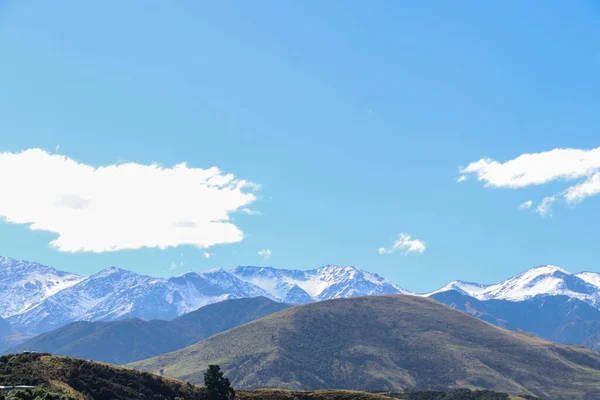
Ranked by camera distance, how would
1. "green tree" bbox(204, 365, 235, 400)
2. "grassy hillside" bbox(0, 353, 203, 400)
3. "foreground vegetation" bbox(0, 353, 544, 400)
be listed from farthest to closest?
1. "green tree" bbox(204, 365, 235, 400)
2. "foreground vegetation" bbox(0, 353, 544, 400)
3. "grassy hillside" bbox(0, 353, 203, 400)

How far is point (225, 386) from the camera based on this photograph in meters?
158

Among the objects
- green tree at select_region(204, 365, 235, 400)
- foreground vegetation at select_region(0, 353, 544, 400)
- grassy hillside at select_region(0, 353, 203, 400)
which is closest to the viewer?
grassy hillside at select_region(0, 353, 203, 400)

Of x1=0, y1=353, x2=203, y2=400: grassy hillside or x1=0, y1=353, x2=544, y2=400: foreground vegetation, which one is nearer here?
x1=0, y1=353, x2=203, y2=400: grassy hillside

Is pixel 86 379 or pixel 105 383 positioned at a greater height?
pixel 86 379

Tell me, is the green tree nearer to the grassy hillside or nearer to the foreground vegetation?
the foreground vegetation

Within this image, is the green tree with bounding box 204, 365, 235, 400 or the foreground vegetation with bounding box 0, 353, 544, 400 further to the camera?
the green tree with bounding box 204, 365, 235, 400

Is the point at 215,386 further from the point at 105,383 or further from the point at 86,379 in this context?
the point at 86,379

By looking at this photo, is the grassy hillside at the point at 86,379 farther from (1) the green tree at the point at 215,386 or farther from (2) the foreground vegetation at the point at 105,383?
(1) the green tree at the point at 215,386

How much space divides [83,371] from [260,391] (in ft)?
157

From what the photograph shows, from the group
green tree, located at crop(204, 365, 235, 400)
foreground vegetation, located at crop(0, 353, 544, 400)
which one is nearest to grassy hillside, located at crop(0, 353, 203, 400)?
foreground vegetation, located at crop(0, 353, 544, 400)

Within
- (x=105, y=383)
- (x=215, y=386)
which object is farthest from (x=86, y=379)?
(x=215, y=386)

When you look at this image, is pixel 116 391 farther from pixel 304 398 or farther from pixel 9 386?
pixel 304 398

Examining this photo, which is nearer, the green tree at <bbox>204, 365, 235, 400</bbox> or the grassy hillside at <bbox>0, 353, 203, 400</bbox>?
the grassy hillside at <bbox>0, 353, 203, 400</bbox>

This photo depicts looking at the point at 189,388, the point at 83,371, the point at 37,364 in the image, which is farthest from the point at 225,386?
the point at 37,364
